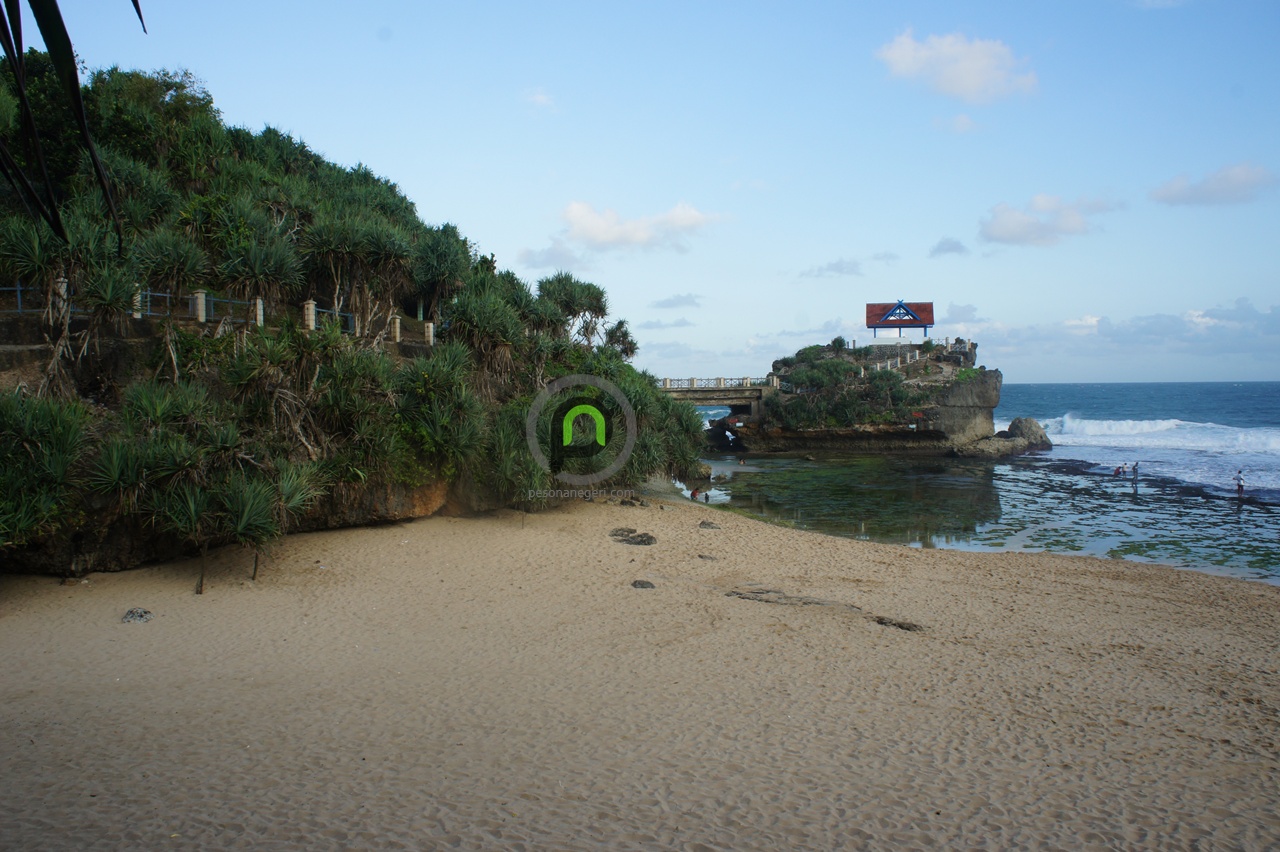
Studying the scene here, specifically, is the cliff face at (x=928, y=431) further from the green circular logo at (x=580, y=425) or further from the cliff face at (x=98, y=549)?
the cliff face at (x=98, y=549)

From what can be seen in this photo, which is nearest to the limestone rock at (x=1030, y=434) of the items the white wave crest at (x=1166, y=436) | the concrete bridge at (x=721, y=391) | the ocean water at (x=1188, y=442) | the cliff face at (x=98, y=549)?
the ocean water at (x=1188, y=442)

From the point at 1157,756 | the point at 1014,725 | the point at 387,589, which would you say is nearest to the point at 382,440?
the point at 387,589

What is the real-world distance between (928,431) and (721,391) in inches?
570

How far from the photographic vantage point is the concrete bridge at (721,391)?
56406 mm

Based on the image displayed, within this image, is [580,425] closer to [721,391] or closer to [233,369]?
[233,369]

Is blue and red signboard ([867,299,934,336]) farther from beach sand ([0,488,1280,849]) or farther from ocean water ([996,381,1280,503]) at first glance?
beach sand ([0,488,1280,849])

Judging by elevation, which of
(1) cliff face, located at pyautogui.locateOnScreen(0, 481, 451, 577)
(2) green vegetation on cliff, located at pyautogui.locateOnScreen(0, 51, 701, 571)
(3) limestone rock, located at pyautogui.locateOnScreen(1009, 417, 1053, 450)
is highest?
(2) green vegetation on cliff, located at pyautogui.locateOnScreen(0, 51, 701, 571)

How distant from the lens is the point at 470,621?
1291cm

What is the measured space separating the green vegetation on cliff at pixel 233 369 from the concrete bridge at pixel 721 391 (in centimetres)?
2643

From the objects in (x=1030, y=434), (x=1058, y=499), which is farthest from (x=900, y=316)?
(x=1058, y=499)

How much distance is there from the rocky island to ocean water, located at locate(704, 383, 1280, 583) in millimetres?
3123

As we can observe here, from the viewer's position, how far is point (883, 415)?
5244 centimetres

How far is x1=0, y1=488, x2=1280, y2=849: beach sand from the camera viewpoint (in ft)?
22.1

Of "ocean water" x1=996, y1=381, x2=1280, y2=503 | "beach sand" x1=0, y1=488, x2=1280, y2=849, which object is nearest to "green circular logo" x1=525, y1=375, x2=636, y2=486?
"beach sand" x1=0, y1=488, x2=1280, y2=849
